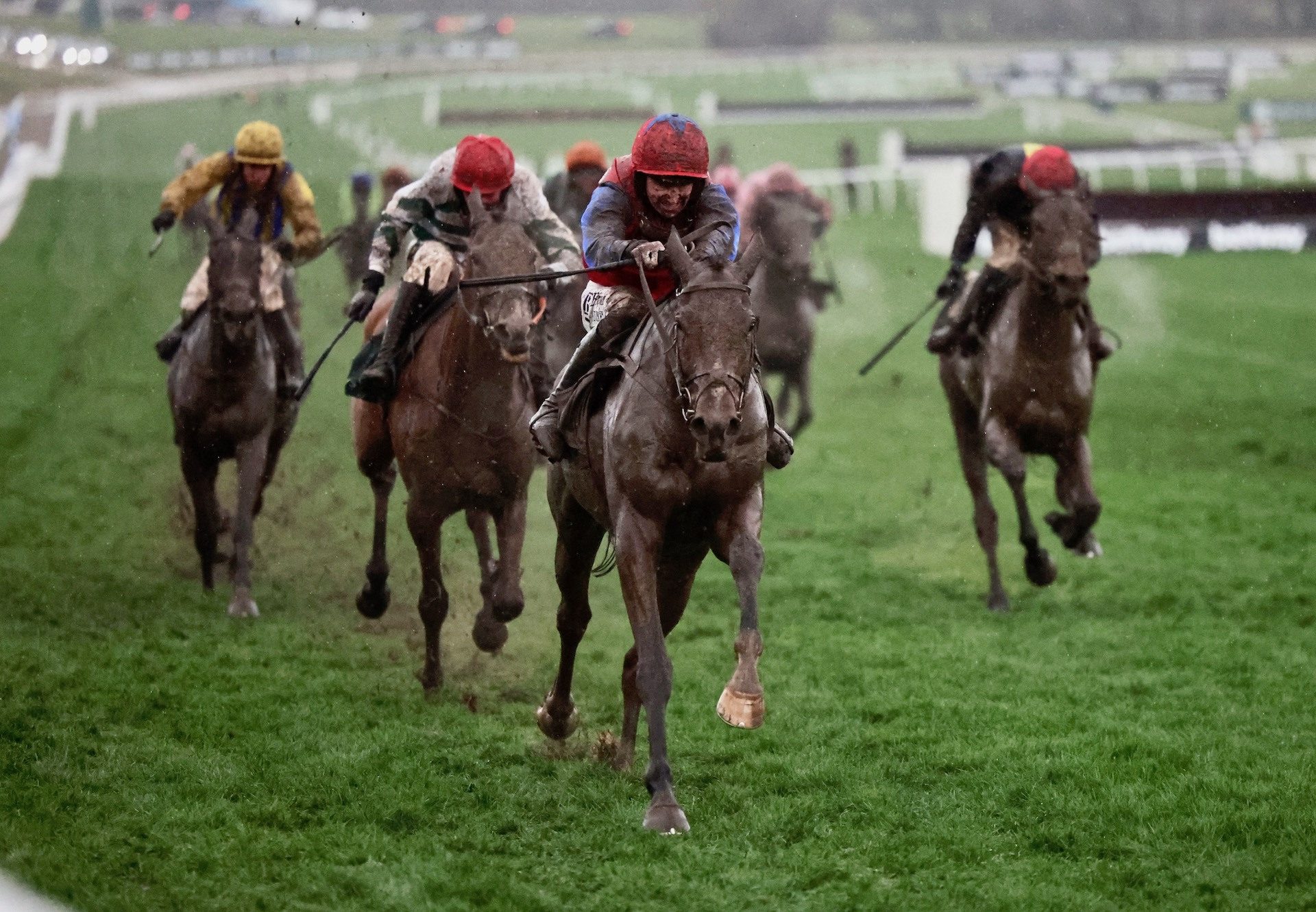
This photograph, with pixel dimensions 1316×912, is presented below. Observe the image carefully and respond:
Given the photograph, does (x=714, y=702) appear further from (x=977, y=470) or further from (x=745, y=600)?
(x=977, y=470)

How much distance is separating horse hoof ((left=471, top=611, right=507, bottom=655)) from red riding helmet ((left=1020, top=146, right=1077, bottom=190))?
12.9 ft

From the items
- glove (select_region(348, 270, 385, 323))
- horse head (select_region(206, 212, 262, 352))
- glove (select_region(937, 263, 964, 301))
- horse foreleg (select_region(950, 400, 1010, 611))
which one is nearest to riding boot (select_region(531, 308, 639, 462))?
glove (select_region(348, 270, 385, 323))

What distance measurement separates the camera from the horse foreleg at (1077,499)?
9812mm

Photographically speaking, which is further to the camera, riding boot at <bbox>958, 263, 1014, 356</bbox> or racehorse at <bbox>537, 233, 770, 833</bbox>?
riding boot at <bbox>958, 263, 1014, 356</bbox>

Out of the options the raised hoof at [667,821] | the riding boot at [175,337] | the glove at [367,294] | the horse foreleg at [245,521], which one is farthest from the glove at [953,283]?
the raised hoof at [667,821]

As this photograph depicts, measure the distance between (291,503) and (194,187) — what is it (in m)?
3.18

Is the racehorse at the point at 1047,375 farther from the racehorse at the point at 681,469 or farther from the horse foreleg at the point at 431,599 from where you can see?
the racehorse at the point at 681,469

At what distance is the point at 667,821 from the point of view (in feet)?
20.2

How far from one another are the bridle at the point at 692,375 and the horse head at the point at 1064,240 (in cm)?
376

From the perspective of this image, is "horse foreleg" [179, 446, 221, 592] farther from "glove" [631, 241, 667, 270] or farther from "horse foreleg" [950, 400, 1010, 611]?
"glove" [631, 241, 667, 270]

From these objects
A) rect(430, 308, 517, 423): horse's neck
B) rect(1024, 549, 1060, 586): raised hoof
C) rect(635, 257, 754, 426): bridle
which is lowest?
rect(1024, 549, 1060, 586): raised hoof

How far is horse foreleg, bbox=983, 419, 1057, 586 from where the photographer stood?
10023 millimetres

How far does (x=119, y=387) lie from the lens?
59.2 feet

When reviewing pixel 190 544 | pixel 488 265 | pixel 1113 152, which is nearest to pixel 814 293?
pixel 190 544
